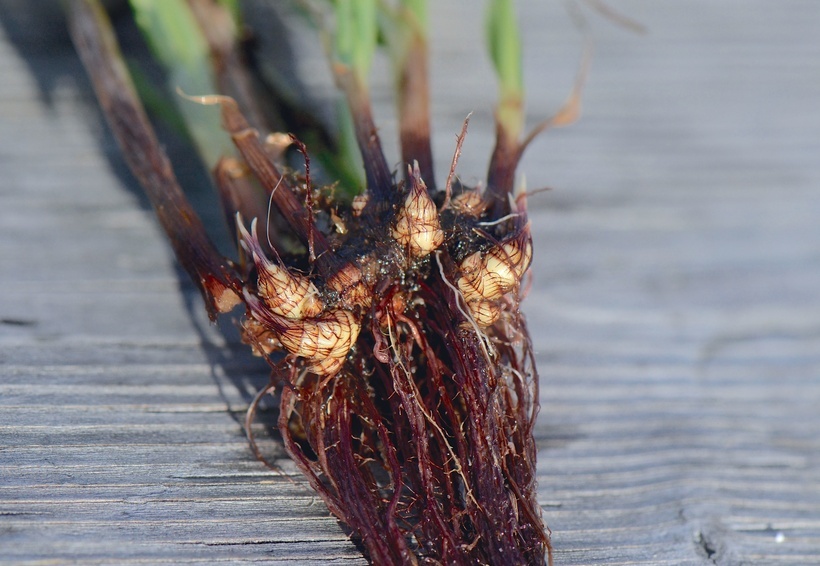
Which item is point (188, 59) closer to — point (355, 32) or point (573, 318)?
point (355, 32)

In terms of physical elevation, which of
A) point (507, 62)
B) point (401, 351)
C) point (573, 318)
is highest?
point (507, 62)

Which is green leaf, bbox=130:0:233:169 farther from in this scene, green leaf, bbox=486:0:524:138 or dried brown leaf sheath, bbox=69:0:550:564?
green leaf, bbox=486:0:524:138

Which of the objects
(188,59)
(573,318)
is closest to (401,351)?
(573,318)

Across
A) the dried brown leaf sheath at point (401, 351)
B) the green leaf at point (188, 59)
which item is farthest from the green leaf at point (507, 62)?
the green leaf at point (188, 59)

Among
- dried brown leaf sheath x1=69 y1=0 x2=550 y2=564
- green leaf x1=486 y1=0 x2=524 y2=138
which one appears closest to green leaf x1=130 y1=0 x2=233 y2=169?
dried brown leaf sheath x1=69 y1=0 x2=550 y2=564

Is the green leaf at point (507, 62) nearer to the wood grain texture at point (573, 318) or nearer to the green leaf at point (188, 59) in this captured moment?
the wood grain texture at point (573, 318)

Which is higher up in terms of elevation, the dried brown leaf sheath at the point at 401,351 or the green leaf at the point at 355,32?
the green leaf at the point at 355,32
